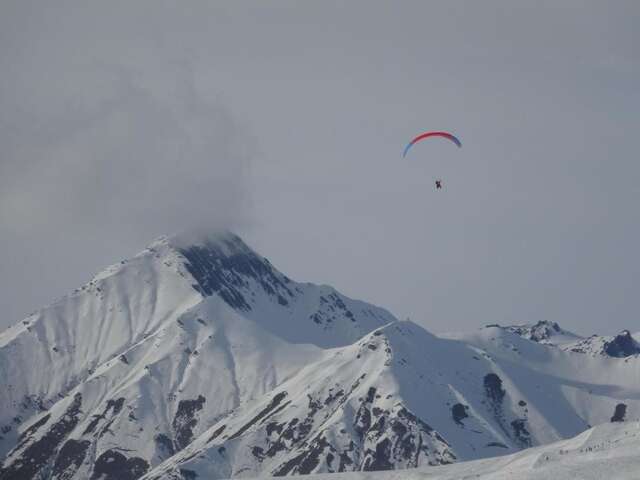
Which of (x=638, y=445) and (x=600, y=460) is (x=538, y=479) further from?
(x=638, y=445)

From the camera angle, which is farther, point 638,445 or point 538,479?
point 638,445

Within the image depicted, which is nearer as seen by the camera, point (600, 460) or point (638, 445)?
point (600, 460)

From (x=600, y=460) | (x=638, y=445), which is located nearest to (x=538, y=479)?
(x=600, y=460)

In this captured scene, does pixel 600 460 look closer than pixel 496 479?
Yes
